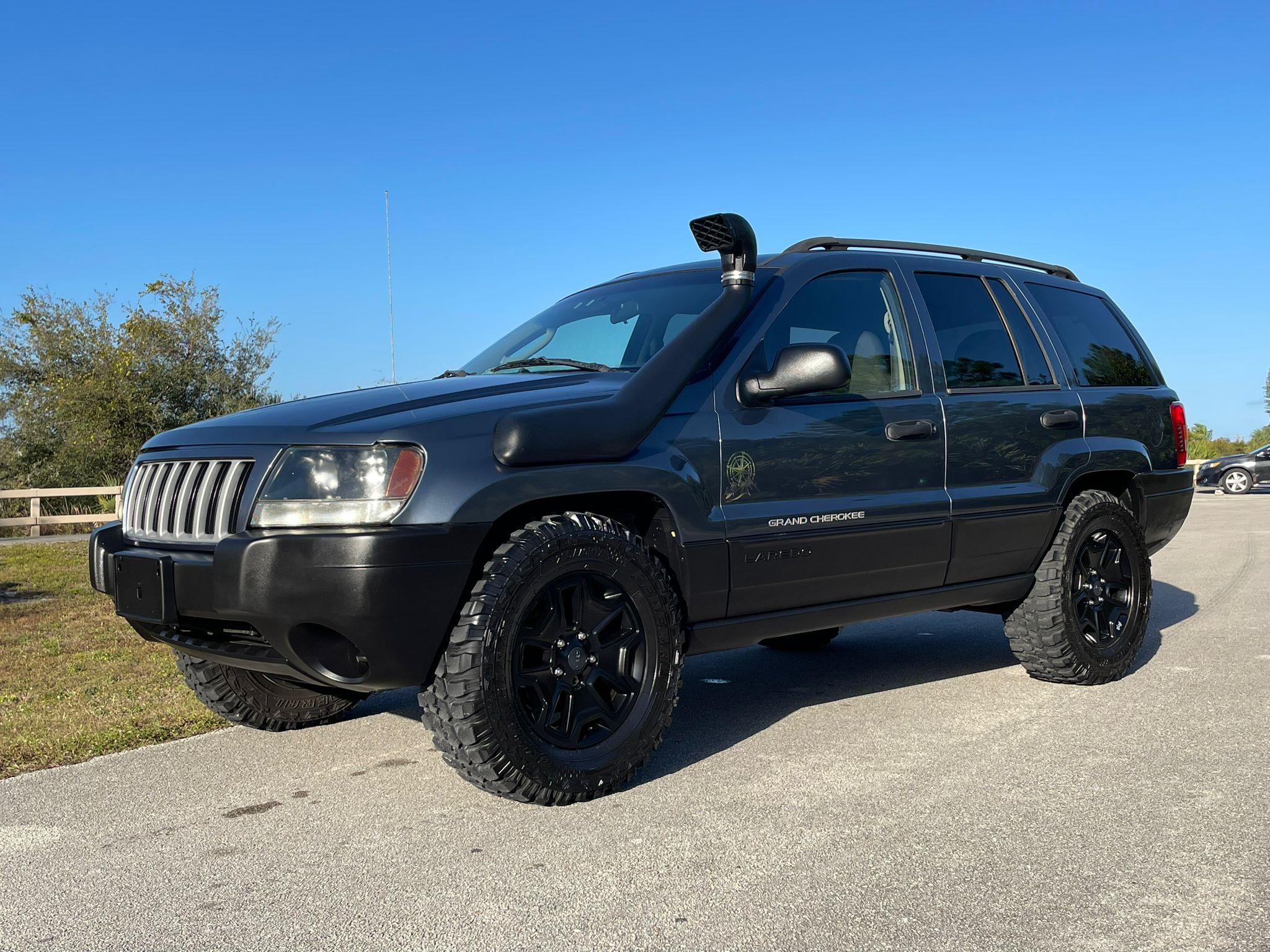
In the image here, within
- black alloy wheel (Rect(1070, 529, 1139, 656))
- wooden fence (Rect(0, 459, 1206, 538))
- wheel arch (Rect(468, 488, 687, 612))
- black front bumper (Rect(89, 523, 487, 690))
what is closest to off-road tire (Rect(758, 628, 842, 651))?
black alloy wheel (Rect(1070, 529, 1139, 656))

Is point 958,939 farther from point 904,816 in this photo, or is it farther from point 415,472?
point 415,472

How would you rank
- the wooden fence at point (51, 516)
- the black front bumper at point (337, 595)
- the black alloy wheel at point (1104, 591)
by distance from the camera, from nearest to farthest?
the black front bumper at point (337, 595)
the black alloy wheel at point (1104, 591)
the wooden fence at point (51, 516)

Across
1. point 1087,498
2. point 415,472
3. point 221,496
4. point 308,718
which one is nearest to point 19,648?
point 308,718

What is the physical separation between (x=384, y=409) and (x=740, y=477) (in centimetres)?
134

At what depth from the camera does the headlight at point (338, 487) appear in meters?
3.59

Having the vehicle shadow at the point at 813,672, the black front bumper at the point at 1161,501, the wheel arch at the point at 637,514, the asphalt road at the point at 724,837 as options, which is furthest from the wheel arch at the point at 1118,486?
the wheel arch at the point at 637,514

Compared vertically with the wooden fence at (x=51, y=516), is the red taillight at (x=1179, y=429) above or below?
above

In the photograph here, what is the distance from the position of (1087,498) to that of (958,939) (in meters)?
3.50

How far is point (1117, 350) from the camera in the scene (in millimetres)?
6441

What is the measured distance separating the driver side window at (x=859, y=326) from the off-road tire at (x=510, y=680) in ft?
4.36

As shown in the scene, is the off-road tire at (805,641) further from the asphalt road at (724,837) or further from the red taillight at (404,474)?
the red taillight at (404,474)

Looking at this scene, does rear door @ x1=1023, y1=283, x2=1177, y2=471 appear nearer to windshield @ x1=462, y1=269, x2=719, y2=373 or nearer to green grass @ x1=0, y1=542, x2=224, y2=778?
windshield @ x1=462, y1=269, x2=719, y2=373

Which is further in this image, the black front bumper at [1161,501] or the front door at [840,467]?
the black front bumper at [1161,501]

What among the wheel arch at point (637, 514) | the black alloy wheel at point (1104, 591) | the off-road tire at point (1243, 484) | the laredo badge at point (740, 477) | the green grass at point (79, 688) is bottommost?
the off-road tire at point (1243, 484)
